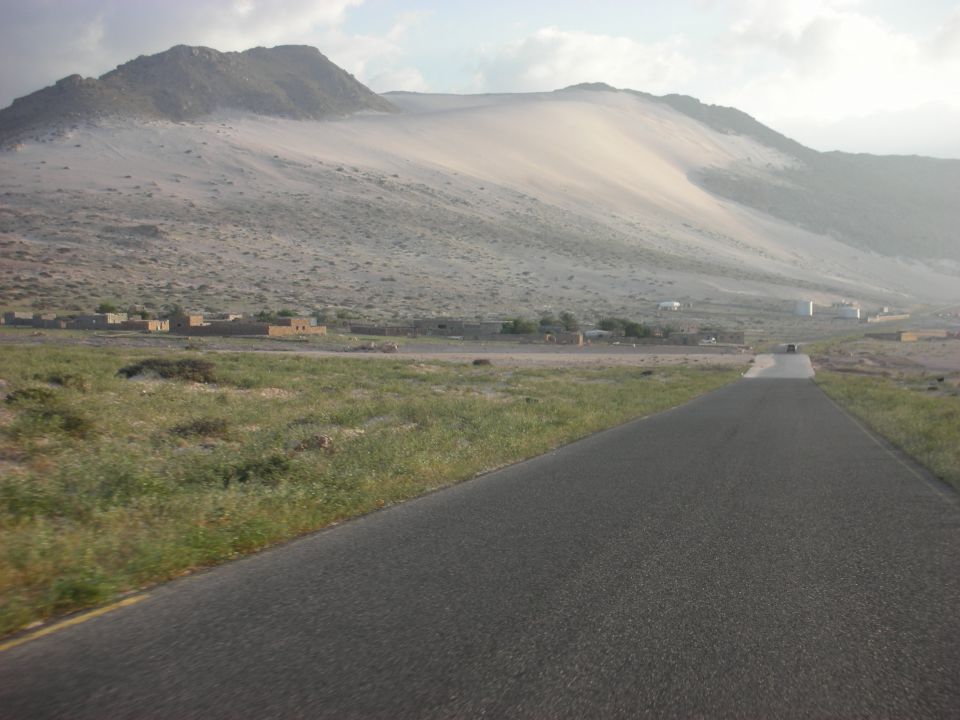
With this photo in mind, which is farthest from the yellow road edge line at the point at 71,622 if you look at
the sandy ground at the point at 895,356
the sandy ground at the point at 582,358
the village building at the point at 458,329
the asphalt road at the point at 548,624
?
the village building at the point at 458,329

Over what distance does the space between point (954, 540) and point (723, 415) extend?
17.2 meters

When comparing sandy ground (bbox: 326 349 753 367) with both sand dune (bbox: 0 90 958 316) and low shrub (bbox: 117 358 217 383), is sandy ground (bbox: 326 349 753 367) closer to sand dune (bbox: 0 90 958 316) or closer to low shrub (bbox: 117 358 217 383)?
low shrub (bbox: 117 358 217 383)

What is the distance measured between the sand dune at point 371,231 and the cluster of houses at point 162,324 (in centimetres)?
1564

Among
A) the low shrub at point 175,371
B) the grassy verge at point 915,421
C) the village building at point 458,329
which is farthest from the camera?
the village building at point 458,329

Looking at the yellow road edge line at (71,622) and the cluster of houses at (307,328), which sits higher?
the cluster of houses at (307,328)

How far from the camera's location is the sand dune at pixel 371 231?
96.2m

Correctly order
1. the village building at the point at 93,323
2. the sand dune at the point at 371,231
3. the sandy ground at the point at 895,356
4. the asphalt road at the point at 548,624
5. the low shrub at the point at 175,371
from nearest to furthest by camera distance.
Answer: the asphalt road at the point at 548,624
the low shrub at the point at 175,371
the village building at the point at 93,323
the sandy ground at the point at 895,356
the sand dune at the point at 371,231

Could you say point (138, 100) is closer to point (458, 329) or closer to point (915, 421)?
point (458, 329)

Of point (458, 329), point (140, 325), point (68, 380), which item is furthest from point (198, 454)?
point (458, 329)

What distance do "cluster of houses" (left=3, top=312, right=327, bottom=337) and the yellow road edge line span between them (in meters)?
59.1

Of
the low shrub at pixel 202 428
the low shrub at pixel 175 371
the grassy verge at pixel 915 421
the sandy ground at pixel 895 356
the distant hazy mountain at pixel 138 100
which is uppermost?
the distant hazy mountain at pixel 138 100

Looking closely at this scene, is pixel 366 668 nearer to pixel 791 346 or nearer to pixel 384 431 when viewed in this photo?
pixel 384 431

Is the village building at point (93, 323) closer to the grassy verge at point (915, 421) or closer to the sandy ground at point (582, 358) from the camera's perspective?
the sandy ground at point (582, 358)

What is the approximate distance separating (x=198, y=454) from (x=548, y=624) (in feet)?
29.8
